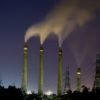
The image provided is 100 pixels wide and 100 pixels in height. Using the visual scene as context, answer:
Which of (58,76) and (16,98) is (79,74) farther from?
(16,98)

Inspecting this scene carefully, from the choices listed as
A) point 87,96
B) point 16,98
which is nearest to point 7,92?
point 16,98

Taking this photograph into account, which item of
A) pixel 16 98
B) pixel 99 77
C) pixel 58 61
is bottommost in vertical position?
pixel 16 98

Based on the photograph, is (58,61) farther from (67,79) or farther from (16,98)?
(16,98)

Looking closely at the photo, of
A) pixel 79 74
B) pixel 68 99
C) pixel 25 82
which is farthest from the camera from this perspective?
pixel 79 74

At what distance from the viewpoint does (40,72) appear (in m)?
91.9

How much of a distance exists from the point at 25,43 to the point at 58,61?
10.0 metres

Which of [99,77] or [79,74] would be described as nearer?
[99,77]

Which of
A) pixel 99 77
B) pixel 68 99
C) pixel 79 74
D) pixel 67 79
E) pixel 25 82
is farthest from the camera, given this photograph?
pixel 79 74

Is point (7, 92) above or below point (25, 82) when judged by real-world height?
below

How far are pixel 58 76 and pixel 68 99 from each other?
79.6 feet

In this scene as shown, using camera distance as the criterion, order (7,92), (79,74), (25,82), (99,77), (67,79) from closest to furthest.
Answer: (7,92)
(99,77)
(25,82)
(67,79)
(79,74)

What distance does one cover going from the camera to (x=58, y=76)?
301 feet

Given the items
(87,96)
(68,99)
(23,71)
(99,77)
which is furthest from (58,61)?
(87,96)

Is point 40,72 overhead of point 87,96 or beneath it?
overhead
